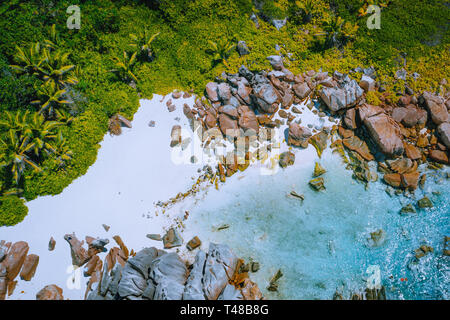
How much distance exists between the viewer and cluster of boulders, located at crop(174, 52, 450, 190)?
12586 mm

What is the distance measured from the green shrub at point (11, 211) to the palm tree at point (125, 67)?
7.90m

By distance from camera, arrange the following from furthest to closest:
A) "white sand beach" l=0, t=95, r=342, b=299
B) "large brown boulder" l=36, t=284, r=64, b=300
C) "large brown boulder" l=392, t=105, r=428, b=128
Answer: "large brown boulder" l=392, t=105, r=428, b=128
"white sand beach" l=0, t=95, r=342, b=299
"large brown boulder" l=36, t=284, r=64, b=300

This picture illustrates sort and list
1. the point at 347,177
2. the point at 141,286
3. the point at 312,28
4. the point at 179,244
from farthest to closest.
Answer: the point at 312,28 < the point at 347,177 < the point at 179,244 < the point at 141,286

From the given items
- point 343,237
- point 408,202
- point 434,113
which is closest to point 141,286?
point 343,237

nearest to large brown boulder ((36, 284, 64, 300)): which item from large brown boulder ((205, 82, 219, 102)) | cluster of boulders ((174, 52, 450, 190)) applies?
cluster of boulders ((174, 52, 450, 190))

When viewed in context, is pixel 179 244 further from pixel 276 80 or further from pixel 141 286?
pixel 276 80

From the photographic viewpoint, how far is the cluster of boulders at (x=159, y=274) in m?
9.33

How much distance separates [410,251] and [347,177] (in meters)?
4.28

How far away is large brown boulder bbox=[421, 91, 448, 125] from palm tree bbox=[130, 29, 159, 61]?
623 inches

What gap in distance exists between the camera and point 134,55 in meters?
13.3

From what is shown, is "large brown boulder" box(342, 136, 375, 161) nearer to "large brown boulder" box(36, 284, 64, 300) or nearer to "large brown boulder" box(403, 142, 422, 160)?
"large brown boulder" box(403, 142, 422, 160)

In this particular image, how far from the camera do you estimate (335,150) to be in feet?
42.6

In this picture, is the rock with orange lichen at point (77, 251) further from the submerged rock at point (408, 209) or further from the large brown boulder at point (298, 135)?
the submerged rock at point (408, 209)
